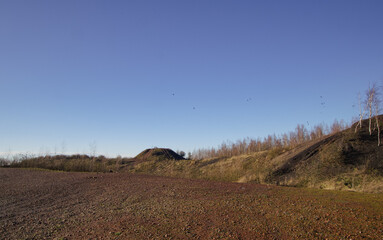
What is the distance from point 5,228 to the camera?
7.62 m

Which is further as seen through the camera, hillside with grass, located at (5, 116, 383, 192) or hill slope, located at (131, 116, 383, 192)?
hillside with grass, located at (5, 116, 383, 192)

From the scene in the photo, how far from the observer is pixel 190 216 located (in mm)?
7562

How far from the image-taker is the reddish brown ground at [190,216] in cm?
604

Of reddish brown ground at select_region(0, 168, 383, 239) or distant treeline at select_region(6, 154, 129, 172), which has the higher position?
distant treeline at select_region(6, 154, 129, 172)

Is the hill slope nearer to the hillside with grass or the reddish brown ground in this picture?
the hillside with grass

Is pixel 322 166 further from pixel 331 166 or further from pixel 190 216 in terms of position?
pixel 190 216

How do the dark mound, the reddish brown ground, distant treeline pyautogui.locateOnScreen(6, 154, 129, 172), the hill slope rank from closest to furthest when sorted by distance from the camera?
the reddish brown ground, the hill slope, distant treeline pyautogui.locateOnScreen(6, 154, 129, 172), the dark mound

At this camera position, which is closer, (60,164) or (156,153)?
(60,164)

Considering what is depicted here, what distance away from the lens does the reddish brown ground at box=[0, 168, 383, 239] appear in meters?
6.04

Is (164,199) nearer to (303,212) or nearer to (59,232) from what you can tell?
(59,232)

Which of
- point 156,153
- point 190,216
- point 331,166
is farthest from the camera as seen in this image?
point 156,153

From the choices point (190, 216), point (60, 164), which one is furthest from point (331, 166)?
point (60, 164)

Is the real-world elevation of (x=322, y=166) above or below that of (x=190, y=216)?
above

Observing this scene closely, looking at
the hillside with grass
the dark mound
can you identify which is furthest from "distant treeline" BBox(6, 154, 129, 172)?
the dark mound
